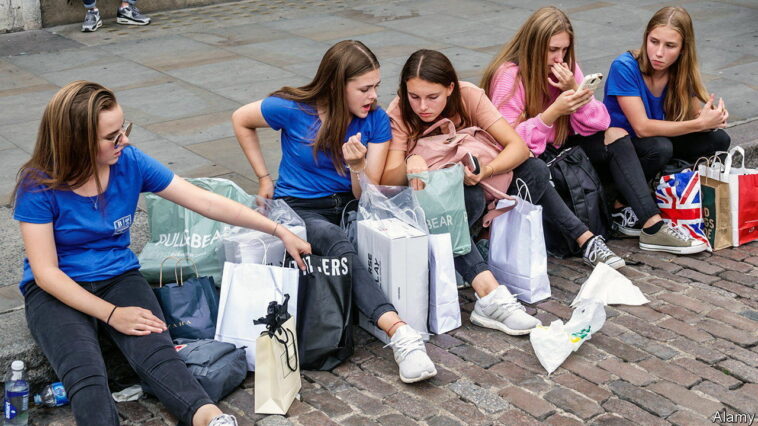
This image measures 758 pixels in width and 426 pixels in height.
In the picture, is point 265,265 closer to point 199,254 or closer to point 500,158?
point 199,254

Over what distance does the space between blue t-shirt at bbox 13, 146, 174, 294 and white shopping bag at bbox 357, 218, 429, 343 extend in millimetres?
968

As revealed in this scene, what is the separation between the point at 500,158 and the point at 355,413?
5.51ft

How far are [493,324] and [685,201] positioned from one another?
165 cm

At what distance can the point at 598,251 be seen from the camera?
5242 millimetres

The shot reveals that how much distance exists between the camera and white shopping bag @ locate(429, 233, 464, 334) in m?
4.46

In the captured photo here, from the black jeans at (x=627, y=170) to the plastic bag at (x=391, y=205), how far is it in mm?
1524

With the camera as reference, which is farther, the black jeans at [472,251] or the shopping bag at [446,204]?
the black jeans at [472,251]

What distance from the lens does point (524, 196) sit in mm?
5137

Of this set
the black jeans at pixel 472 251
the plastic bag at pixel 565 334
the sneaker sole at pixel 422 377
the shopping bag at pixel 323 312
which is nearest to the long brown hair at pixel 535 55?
the black jeans at pixel 472 251

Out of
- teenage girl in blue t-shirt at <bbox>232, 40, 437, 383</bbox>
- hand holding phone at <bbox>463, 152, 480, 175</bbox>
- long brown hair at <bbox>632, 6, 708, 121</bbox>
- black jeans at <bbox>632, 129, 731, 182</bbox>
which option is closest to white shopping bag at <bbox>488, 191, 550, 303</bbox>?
hand holding phone at <bbox>463, 152, 480, 175</bbox>

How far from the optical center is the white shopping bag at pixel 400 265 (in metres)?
4.33

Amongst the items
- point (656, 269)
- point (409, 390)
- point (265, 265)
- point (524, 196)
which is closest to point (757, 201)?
point (656, 269)

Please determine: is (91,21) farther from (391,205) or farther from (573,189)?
(391,205)

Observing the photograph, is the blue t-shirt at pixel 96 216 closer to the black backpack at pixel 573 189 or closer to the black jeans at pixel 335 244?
the black jeans at pixel 335 244
